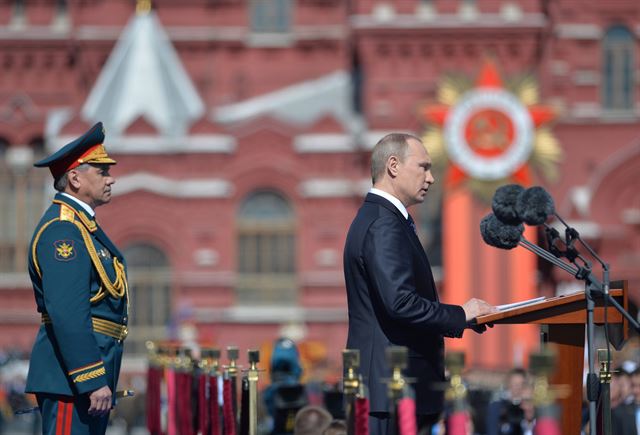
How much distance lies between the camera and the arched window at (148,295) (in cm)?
3080

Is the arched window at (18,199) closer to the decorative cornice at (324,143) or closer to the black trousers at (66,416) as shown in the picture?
the decorative cornice at (324,143)

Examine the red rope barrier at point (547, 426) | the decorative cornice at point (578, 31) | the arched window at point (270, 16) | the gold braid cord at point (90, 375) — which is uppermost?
the arched window at point (270, 16)

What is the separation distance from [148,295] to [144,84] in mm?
5319

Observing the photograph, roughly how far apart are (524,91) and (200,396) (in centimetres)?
2078

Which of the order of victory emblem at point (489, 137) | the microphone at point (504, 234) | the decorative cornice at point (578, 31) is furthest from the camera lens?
the decorative cornice at point (578, 31)

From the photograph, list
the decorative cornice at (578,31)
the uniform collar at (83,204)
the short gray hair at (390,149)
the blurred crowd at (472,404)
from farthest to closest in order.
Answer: the decorative cornice at (578,31) → the blurred crowd at (472,404) → the uniform collar at (83,204) → the short gray hair at (390,149)

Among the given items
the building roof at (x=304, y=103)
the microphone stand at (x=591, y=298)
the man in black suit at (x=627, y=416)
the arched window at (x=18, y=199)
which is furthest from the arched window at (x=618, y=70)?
the microphone stand at (x=591, y=298)

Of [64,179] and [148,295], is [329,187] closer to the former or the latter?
[148,295]

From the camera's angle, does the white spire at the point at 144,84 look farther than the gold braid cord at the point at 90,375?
Yes

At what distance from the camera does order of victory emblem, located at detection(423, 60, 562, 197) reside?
95.7ft

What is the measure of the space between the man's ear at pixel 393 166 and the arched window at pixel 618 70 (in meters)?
26.8

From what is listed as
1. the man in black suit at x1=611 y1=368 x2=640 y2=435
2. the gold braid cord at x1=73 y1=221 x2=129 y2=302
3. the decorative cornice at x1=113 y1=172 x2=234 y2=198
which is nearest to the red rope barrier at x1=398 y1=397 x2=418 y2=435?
the gold braid cord at x1=73 y1=221 x2=129 y2=302

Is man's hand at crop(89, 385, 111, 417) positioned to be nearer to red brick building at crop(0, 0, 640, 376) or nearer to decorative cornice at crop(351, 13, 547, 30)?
red brick building at crop(0, 0, 640, 376)

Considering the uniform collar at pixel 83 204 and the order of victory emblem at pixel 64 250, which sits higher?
the uniform collar at pixel 83 204
